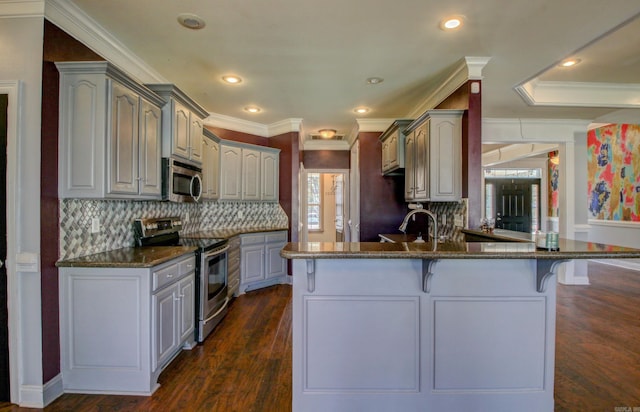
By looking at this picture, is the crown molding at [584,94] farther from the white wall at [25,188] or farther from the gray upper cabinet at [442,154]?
the white wall at [25,188]

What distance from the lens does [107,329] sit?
217cm

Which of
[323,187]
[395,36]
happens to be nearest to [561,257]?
[395,36]

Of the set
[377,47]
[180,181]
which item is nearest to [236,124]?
[180,181]

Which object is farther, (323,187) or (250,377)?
(323,187)

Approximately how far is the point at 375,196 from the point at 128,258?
3.80 meters

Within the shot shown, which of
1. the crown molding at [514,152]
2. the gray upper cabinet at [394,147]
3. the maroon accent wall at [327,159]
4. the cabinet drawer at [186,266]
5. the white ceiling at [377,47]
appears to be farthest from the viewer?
the maroon accent wall at [327,159]

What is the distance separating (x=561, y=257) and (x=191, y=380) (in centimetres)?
258

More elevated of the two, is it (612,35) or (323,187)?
(612,35)

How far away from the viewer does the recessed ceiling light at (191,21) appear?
7.57 feet

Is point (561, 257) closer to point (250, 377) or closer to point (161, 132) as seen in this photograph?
point (250, 377)

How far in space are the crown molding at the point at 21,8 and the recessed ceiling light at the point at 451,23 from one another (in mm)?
2701

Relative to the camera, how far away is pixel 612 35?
264 centimetres

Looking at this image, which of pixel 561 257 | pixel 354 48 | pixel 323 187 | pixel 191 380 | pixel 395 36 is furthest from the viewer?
pixel 323 187

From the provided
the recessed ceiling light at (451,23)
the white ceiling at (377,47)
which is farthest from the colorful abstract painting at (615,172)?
the recessed ceiling light at (451,23)
